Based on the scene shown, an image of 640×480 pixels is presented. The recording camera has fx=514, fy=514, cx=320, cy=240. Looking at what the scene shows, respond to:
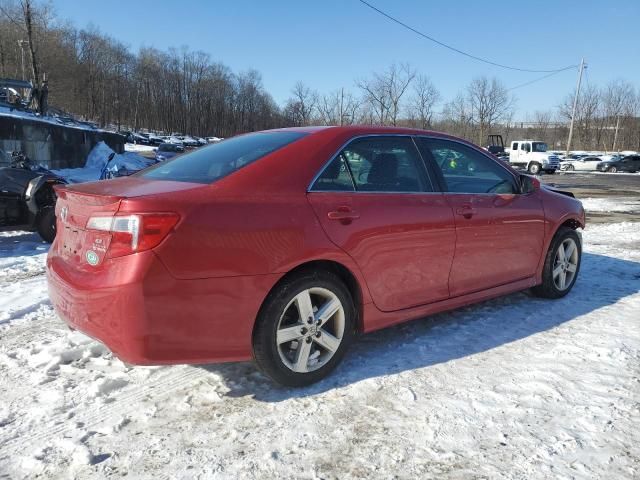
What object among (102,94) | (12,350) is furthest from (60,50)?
(12,350)

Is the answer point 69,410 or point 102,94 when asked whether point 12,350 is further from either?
point 102,94

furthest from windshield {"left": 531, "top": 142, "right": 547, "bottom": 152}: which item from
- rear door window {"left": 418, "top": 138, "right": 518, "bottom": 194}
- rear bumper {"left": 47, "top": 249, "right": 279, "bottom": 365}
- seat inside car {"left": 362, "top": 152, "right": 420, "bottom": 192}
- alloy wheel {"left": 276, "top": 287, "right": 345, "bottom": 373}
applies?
rear bumper {"left": 47, "top": 249, "right": 279, "bottom": 365}

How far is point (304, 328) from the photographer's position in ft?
9.93

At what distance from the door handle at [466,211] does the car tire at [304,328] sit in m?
1.19

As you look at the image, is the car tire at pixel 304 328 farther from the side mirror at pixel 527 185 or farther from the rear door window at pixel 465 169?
the side mirror at pixel 527 185

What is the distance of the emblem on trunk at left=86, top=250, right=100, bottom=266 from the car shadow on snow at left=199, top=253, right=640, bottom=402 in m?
1.05

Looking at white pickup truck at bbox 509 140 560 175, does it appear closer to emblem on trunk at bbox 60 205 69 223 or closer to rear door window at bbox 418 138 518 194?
rear door window at bbox 418 138 518 194

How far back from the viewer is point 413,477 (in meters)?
2.28

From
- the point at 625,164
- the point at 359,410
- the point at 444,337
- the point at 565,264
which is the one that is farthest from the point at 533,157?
the point at 359,410

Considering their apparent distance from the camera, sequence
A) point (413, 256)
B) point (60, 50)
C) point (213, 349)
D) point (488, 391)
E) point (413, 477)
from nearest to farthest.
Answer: point (413, 477) → point (213, 349) → point (488, 391) → point (413, 256) → point (60, 50)

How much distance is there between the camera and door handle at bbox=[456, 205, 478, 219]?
383 centimetres

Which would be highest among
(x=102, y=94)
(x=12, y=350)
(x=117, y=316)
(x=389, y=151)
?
(x=102, y=94)

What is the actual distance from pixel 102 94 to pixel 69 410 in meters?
96.3

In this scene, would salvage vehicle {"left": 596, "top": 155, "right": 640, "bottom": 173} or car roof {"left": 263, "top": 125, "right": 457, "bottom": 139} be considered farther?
salvage vehicle {"left": 596, "top": 155, "right": 640, "bottom": 173}
